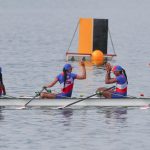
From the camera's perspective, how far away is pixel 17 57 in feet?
261

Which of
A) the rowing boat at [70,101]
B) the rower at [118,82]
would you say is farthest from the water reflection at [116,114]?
the rower at [118,82]

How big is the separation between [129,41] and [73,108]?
67955mm

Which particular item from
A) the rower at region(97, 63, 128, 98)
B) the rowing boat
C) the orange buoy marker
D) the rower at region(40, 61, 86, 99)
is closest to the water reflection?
the rowing boat

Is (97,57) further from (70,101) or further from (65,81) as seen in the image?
(70,101)

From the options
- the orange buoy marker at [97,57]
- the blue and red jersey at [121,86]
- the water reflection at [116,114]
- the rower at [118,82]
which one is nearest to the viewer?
the water reflection at [116,114]

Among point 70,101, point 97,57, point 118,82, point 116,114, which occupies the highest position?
point 118,82

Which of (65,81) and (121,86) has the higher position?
(65,81)

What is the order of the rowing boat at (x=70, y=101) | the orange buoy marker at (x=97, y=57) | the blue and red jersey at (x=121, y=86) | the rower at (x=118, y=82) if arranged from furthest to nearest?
1. the orange buoy marker at (x=97, y=57)
2. the blue and red jersey at (x=121, y=86)
3. the rower at (x=118, y=82)
4. the rowing boat at (x=70, y=101)

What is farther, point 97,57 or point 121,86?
point 97,57

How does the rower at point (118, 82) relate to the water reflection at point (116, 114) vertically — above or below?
above

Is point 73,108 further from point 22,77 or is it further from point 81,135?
point 22,77

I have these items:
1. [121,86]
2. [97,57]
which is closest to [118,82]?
[121,86]

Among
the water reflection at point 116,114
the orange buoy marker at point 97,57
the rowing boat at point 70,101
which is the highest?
the orange buoy marker at point 97,57

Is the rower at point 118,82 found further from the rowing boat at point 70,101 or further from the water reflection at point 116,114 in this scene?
the water reflection at point 116,114
